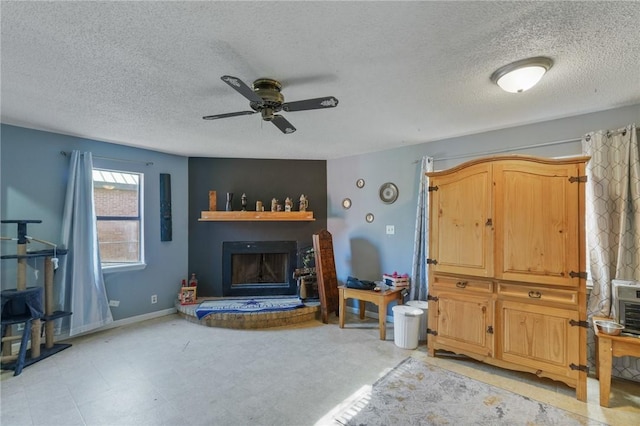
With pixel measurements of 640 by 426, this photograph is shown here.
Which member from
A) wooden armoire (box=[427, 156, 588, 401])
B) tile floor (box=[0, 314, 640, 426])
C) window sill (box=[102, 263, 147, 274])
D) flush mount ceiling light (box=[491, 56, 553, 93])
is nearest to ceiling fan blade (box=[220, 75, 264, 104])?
flush mount ceiling light (box=[491, 56, 553, 93])

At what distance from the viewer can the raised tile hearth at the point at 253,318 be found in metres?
3.81

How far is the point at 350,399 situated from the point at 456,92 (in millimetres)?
2566

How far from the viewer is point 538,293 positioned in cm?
246

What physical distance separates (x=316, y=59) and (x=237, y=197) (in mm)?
3239

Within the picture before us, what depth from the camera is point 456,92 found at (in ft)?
7.65

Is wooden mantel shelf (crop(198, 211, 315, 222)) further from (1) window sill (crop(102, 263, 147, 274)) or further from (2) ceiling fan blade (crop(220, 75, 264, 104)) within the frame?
(2) ceiling fan blade (crop(220, 75, 264, 104))

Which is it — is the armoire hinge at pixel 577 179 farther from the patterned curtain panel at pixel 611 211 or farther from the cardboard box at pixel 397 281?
the cardboard box at pixel 397 281

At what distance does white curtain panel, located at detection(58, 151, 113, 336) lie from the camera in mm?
3371

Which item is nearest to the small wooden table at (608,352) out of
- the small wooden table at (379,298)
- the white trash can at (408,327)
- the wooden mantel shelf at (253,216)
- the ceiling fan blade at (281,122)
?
the white trash can at (408,327)

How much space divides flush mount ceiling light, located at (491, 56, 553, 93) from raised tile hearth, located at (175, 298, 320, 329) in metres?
3.38

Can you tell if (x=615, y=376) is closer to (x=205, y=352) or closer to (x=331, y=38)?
(x=331, y=38)

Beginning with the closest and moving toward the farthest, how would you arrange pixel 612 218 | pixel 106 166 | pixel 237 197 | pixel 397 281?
pixel 612 218 → pixel 397 281 → pixel 106 166 → pixel 237 197

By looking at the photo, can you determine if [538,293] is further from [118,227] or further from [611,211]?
[118,227]

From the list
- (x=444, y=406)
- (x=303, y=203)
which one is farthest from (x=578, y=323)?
(x=303, y=203)
